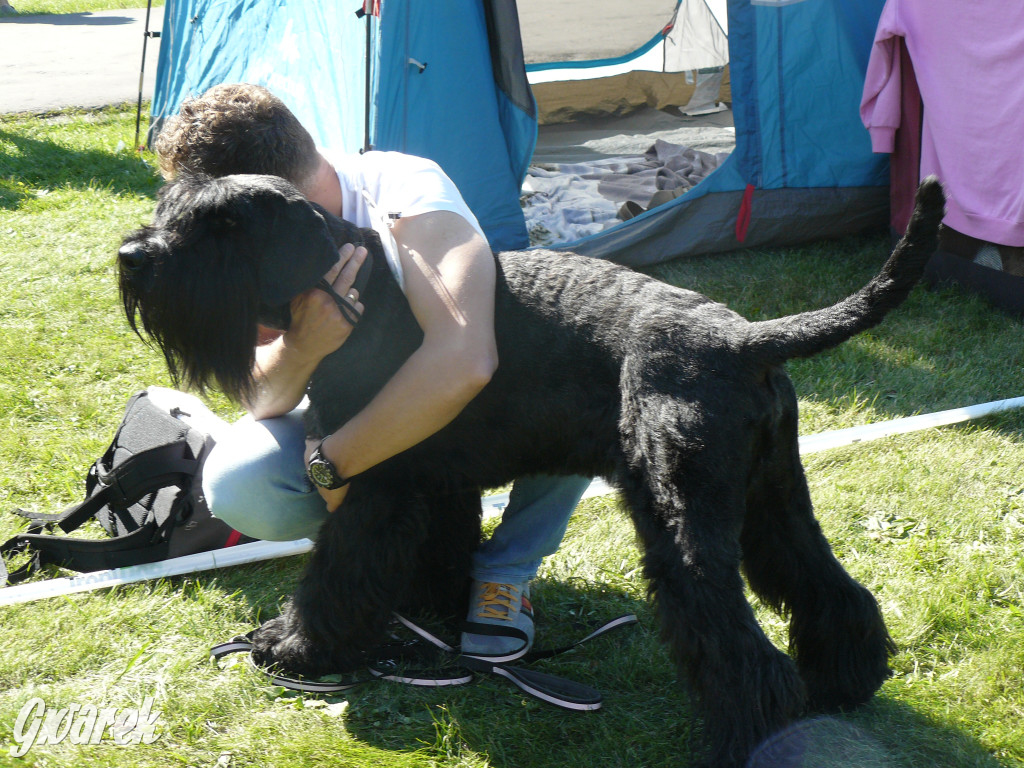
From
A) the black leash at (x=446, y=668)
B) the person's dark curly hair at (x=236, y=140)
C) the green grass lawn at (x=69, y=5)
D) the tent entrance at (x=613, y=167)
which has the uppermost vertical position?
the green grass lawn at (x=69, y=5)

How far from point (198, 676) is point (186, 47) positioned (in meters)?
5.31

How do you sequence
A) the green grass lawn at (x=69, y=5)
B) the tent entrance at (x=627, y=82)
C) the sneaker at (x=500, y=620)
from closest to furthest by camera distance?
1. the sneaker at (x=500, y=620)
2. the tent entrance at (x=627, y=82)
3. the green grass lawn at (x=69, y=5)

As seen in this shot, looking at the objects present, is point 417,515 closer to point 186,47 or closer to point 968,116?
point 968,116

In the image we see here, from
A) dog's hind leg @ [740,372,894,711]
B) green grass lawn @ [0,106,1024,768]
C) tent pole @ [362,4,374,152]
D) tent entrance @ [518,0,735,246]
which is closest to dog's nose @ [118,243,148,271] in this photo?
green grass lawn @ [0,106,1024,768]

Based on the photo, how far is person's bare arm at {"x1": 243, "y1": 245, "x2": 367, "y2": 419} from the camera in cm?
190

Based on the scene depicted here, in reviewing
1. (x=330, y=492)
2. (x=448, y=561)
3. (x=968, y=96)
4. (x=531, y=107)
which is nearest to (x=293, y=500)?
(x=330, y=492)

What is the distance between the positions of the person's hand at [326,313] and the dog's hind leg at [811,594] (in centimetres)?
96

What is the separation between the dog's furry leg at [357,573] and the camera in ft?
6.73

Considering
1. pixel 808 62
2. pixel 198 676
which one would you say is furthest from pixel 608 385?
pixel 808 62

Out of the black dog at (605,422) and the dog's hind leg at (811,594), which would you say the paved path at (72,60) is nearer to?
the black dog at (605,422)

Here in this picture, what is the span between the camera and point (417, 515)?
207cm

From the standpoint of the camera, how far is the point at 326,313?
191cm

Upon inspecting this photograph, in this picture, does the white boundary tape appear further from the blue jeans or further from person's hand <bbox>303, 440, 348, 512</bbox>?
person's hand <bbox>303, 440, 348, 512</bbox>

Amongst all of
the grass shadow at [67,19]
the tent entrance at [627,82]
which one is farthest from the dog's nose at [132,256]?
the grass shadow at [67,19]
